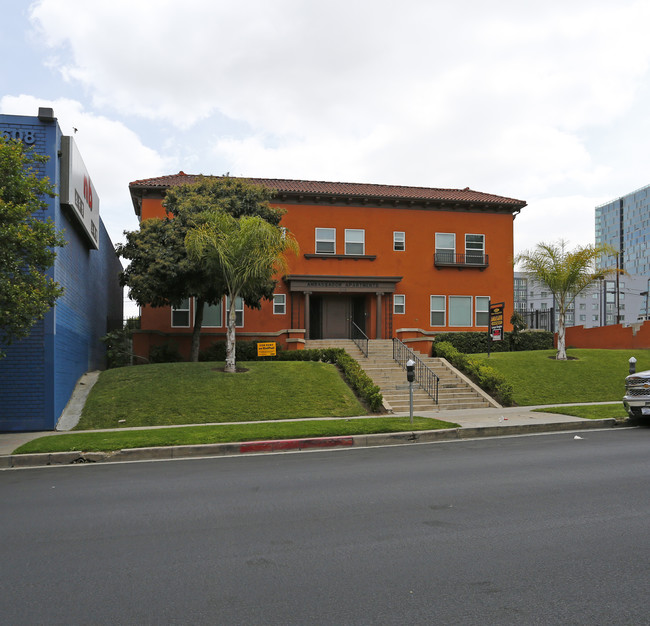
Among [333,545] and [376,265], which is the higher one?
[376,265]

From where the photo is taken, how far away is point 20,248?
37.4 feet

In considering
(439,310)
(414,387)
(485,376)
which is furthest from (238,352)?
(439,310)

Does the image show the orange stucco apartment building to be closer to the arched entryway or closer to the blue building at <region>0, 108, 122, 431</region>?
the arched entryway

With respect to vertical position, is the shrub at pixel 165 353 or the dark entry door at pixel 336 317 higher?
the dark entry door at pixel 336 317

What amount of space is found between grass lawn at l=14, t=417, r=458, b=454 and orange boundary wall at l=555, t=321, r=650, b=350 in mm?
18974

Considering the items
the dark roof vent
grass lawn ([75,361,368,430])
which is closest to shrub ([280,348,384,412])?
grass lawn ([75,361,368,430])

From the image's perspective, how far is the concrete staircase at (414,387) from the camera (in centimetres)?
1747

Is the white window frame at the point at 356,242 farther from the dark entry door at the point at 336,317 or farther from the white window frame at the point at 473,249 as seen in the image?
the white window frame at the point at 473,249

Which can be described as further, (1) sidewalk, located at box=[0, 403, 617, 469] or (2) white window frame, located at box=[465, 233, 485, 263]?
(2) white window frame, located at box=[465, 233, 485, 263]

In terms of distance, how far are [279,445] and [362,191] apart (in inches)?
766

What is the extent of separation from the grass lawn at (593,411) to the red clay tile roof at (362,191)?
15.0 m

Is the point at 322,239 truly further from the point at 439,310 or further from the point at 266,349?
the point at 266,349

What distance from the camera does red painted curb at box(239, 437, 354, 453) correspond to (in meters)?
11.1

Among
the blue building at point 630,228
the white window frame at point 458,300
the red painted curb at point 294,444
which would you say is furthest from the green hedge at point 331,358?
the blue building at point 630,228
